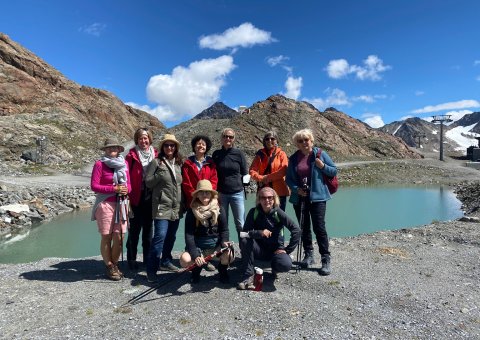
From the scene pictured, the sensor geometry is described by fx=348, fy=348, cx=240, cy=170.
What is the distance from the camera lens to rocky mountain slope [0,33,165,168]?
1614 inches

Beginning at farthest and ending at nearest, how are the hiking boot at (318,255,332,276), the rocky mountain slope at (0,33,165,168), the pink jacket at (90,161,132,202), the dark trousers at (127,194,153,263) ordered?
1. the rocky mountain slope at (0,33,165,168)
2. the dark trousers at (127,194,153,263)
3. the hiking boot at (318,255,332,276)
4. the pink jacket at (90,161,132,202)

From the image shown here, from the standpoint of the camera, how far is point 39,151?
3797cm

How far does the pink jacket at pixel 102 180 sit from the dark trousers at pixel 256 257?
2.56 m

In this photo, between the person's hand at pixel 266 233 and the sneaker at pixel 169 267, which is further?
the sneaker at pixel 169 267

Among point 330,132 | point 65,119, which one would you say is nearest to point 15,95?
point 65,119

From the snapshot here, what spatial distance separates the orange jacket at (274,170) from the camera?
713cm

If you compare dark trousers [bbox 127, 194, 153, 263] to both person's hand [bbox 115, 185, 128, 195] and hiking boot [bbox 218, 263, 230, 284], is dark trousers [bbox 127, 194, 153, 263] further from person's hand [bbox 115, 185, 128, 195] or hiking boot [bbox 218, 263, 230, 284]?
hiking boot [bbox 218, 263, 230, 284]

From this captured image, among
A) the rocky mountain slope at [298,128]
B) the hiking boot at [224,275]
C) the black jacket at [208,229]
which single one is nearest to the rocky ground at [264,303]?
the hiking boot at [224,275]

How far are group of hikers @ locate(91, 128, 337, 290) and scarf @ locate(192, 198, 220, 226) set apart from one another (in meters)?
0.02

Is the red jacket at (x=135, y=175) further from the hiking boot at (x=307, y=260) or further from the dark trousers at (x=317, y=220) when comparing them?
the hiking boot at (x=307, y=260)

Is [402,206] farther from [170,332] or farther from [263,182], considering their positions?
[170,332]

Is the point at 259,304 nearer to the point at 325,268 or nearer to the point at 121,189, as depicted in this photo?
the point at 325,268

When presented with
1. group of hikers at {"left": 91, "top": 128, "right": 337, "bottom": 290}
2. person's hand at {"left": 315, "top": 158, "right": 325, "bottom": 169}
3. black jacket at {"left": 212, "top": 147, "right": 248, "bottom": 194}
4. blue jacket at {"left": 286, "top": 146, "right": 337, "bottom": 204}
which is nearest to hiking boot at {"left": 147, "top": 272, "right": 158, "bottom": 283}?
group of hikers at {"left": 91, "top": 128, "right": 337, "bottom": 290}

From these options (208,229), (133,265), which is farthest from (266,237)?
(133,265)
